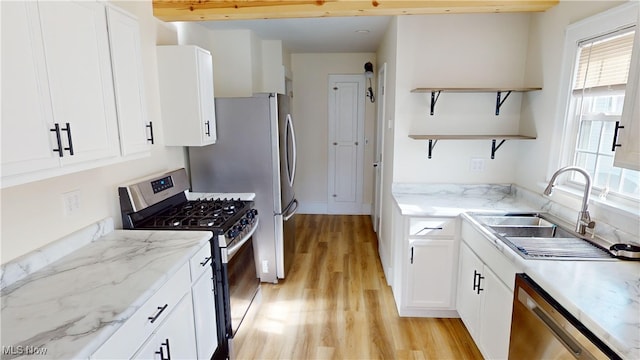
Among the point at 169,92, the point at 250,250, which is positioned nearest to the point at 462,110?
the point at 250,250

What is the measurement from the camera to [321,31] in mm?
3582

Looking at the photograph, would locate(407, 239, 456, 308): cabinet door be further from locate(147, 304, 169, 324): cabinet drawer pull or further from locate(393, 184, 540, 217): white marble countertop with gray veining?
locate(147, 304, 169, 324): cabinet drawer pull

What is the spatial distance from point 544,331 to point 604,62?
1.55m

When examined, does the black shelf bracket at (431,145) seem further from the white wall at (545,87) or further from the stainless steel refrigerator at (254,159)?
the stainless steel refrigerator at (254,159)

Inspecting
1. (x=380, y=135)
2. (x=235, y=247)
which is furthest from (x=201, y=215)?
(x=380, y=135)

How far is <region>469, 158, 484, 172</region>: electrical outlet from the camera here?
2779mm

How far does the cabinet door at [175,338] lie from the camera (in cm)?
134

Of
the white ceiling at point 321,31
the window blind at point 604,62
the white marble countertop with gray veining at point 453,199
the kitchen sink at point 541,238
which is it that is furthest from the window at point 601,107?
the white ceiling at point 321,31

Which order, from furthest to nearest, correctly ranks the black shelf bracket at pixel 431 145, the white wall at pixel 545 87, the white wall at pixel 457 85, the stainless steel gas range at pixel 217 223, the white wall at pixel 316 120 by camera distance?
the white wall at pixel 316 120, the black shelf bracket at pixel 431 145, the white wall at pixel 457 85, the white wall at pixel 545 87, the stainless steel gas range at pixel 217 223

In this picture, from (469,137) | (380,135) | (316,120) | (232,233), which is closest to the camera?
(232,233)

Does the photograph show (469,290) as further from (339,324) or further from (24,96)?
(24,96)

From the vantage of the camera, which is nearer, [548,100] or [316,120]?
[548,100]

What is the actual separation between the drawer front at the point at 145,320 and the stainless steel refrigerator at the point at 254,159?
1.28m

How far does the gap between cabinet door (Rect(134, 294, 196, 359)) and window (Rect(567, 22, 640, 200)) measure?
90.8 inches
